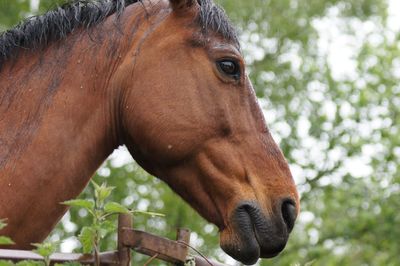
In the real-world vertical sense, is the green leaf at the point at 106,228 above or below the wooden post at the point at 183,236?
above

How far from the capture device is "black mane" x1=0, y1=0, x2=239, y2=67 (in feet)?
14.6

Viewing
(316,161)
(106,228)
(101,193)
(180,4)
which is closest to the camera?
(106,228)

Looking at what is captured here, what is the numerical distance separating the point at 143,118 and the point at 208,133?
285 millimetres

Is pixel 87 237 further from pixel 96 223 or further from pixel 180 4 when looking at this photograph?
pixel 180 4

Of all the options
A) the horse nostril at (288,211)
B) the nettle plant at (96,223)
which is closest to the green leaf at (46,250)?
the nettle plant at (96,223)

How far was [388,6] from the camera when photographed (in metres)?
17.1

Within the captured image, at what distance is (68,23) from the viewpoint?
4.51 metres

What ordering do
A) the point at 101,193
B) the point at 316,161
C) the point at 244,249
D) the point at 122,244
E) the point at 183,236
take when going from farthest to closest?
the point at 316,161 → the point at 244,249 → the point at 183,236 → the point at 122,244 → the point at 101,193

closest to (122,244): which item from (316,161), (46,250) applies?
(46,250)

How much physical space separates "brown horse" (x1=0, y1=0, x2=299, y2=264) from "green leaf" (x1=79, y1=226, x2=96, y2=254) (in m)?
1.05

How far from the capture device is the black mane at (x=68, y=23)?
445 cm

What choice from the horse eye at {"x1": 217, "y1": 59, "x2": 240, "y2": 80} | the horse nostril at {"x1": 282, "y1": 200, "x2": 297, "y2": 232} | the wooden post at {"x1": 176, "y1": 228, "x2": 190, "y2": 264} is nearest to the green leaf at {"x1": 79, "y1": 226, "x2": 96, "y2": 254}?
the wooden post at {"x1": 176, "y1": 228, "x2": 190, "y2": 264}

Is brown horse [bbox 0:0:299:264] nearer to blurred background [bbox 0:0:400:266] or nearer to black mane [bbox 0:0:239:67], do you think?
black mane [bbox 0:0:239:67]

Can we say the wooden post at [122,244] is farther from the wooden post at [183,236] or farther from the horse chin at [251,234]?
the horse chin at [251,234]
